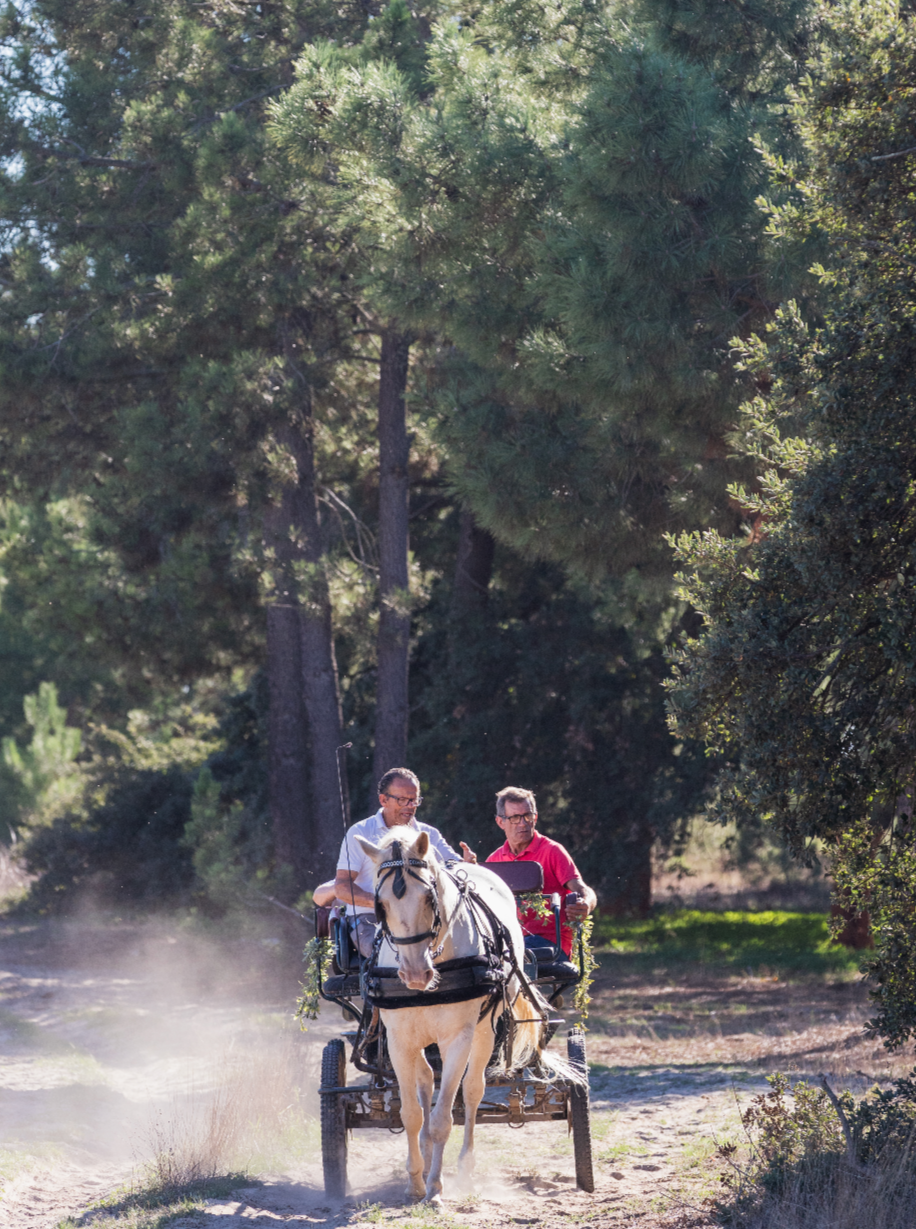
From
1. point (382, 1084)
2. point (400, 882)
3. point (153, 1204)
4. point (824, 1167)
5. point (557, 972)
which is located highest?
point (400, 882)

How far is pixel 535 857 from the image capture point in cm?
755

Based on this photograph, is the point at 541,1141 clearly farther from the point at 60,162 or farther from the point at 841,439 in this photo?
the point at 60,162

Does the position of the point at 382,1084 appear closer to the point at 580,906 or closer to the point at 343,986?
the point at 343,986

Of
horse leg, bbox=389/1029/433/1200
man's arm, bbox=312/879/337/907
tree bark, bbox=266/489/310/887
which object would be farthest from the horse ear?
tree bark, bbox=266/489/310/887

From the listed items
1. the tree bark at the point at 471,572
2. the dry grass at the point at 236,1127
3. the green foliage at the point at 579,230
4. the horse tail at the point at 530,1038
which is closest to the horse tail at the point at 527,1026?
the horse tail at the point at 530,1038

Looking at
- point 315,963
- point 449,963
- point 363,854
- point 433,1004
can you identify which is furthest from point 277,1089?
point 449,963

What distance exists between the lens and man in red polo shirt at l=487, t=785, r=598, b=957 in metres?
7.30

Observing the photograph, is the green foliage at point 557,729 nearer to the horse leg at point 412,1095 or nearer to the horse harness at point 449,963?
the horse leg at point 412,1095

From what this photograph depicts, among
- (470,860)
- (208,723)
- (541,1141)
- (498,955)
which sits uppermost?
(208,723)

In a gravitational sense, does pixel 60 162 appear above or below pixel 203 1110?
above

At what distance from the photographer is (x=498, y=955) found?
595cm

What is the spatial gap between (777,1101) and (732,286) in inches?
237

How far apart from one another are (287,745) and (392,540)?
3414 millimetres

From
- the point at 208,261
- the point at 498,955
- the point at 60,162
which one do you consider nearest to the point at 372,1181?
the point at 498,955
